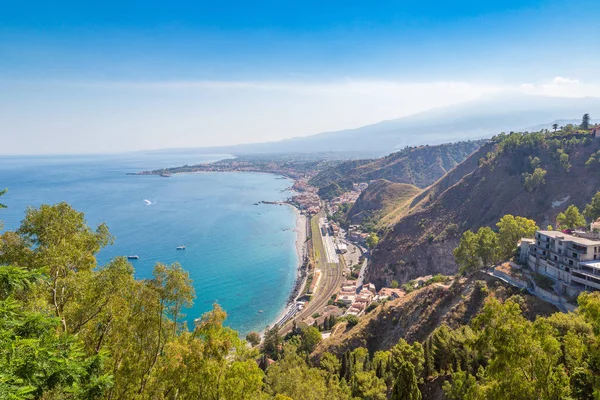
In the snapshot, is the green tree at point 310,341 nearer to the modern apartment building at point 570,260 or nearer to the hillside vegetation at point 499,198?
the modern apartment building at point 570,260

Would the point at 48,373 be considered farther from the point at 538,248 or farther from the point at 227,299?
the point at 227,299

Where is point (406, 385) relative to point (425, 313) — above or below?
above

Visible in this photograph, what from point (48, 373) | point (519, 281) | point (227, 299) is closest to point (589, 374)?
point (48, 373)

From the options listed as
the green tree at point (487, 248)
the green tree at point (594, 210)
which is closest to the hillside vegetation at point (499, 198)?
the green tree at point (594, 210)

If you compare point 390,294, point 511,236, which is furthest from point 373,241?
point 511,236

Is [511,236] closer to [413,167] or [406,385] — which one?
[406,385]

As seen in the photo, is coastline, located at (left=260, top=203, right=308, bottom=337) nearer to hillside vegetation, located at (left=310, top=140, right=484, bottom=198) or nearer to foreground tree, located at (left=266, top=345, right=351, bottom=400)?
foreground tree, located at (left=266, top=345, right=351, bottom=400)
